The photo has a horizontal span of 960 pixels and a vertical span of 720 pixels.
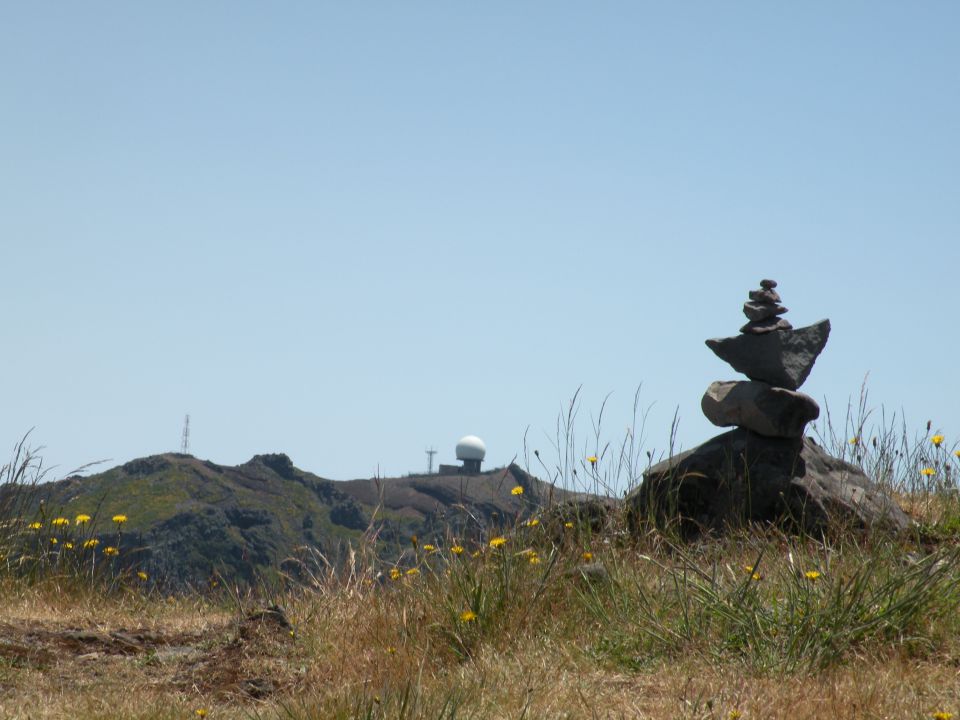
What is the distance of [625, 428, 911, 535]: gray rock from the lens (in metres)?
8.74

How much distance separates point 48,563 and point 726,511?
577cm

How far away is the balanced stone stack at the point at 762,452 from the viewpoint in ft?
29.1

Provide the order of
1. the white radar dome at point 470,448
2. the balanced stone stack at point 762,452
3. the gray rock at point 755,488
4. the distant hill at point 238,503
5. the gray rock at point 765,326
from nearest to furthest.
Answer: the gray rock at point 755,488 < the balanced stone stack at point 762,452 < the gray rock at point 765,326 < the white radar dome at point 470,448 < the distant hill at point 238,503

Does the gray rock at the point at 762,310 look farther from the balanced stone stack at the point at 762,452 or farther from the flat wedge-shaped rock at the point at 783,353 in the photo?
the flat wedge-shaped rock at the point at 783,353

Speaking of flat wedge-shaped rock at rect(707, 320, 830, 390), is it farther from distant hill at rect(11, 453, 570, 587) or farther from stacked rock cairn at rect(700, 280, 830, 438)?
distant hill at rect(11, 453, 570, 587)

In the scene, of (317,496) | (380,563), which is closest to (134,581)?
(380,563)

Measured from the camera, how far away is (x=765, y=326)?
9273 millimetres

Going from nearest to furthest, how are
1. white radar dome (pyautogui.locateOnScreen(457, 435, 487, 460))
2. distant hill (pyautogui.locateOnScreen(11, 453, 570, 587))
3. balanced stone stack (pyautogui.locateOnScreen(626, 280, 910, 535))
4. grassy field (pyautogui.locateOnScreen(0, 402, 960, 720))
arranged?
grassy field (pyautogui.locateOnScreen(0, 402, 960, 720)), balanced stone stack (pyautogui.locateOnScreen(626, 280, 910, 535)), white radar dome (pyautogui.locateOnScreen(457, 435, 487, 460)), distant hill (pyautogui.locateOnScreen(11, 453, 570, 587))

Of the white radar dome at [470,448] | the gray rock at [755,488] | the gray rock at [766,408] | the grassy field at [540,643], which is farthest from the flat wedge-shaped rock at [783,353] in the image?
the white radar dome at [470,448]

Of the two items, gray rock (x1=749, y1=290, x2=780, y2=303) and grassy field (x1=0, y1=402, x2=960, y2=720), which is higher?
gray rock (x1=749, y1=290, x2=780, y2=303)

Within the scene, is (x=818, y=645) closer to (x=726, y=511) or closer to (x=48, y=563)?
(x=726, y=511)

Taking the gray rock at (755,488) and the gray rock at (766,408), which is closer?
the gray rock at (755,488)

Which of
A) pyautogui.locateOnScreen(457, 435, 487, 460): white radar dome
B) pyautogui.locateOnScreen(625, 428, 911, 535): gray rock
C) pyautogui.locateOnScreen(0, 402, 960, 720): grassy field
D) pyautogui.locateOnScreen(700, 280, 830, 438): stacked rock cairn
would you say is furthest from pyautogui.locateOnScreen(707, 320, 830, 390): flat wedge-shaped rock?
pyautogui.locateOnScreen(457, 435, 487, 460): white radar dome

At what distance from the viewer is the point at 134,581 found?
9.12 metres
